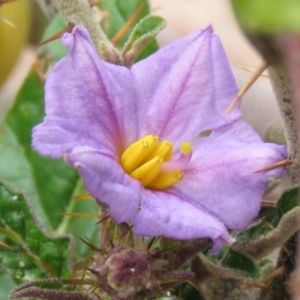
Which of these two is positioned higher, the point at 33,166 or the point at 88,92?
the point at 88,92

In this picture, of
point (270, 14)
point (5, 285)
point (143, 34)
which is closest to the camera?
point (270, 14)

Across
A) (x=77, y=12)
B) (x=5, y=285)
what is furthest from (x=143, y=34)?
(x=5, y=285)

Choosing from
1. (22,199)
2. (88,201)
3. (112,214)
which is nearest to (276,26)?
(112,214)

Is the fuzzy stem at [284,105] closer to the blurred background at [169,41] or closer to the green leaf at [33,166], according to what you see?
the blurred background at [169,41]

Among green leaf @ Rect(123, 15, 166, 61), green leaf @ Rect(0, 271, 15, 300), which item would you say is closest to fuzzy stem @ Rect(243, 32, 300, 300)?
green leaf @ Rect(123, 15, 166, 61)

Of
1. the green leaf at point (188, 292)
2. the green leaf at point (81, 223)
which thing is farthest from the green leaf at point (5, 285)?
the green leaf at point (188, 292)

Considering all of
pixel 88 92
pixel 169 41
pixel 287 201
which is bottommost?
pixel 169 41

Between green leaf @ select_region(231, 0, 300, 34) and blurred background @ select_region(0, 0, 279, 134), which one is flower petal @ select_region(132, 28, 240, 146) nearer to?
blurred background @ select_region(0, 0, 279, 134)

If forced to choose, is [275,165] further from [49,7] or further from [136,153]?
[49,7]
